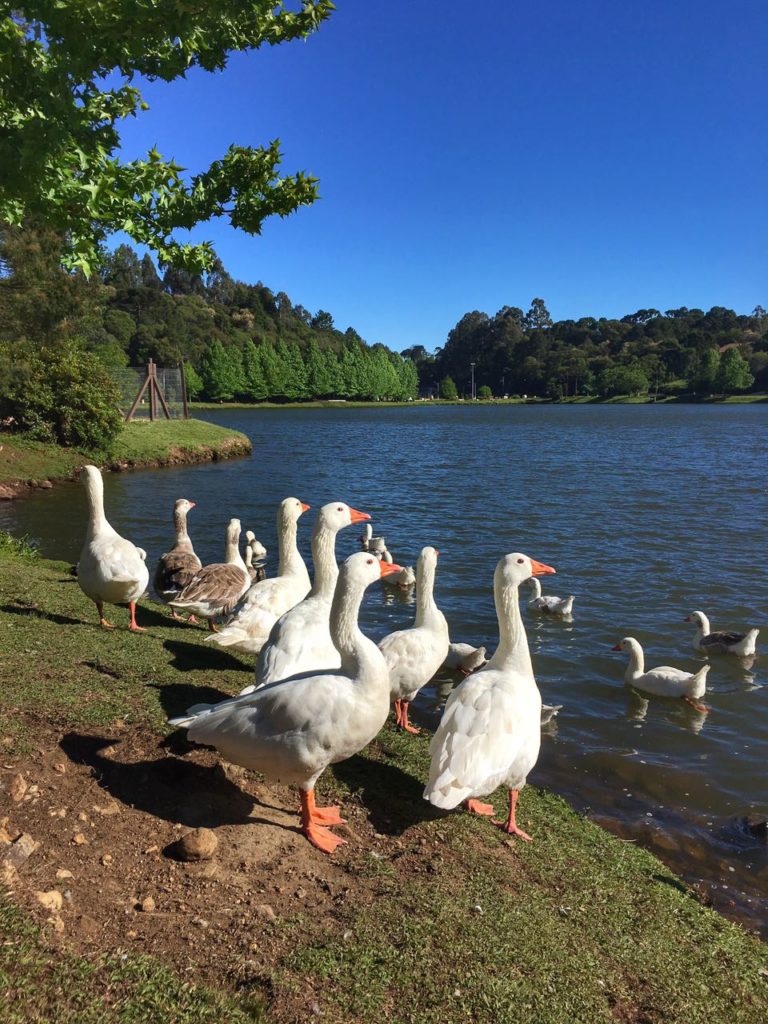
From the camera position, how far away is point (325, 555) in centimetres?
694

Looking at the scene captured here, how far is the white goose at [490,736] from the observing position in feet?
15.6

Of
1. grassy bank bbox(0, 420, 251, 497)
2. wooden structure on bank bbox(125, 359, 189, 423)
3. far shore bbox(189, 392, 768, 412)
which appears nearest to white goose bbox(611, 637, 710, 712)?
grassy bank bbox(0, 420, 251, 497)

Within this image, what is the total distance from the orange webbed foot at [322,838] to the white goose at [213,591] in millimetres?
5102

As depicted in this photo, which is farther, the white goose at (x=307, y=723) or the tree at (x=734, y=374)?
the tree at (x=734, y=374)

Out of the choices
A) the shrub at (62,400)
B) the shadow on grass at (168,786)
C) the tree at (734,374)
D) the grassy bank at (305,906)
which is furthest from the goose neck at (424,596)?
the tree at (734,374)

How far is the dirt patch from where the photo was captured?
3.11m

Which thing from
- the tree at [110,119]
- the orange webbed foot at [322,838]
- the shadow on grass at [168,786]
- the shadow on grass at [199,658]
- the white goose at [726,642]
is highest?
the tree at [110,119]

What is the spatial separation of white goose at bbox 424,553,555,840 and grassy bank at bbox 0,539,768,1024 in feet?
1.15

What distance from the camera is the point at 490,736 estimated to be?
5.16 meters

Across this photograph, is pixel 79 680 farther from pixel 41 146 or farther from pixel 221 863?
pixel 41 146

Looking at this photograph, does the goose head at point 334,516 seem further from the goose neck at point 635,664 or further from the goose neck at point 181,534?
the goose neck at point 181,534

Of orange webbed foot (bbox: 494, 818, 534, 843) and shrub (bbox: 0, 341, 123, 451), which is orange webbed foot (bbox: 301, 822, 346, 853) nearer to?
orange webbed foot (bbox: 494, 818, 534, 843)

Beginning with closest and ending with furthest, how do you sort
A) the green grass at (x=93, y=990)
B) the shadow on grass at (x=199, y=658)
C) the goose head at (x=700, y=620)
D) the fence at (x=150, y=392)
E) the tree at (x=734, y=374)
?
the green grass at (x=93, y=990), the shadow on grass at (x=199, y=658), the goose head at (x=700, y=620), the fence at (x=150, y=392), the tree at (x=734, y=374)

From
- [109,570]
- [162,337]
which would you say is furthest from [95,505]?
[162,337]
